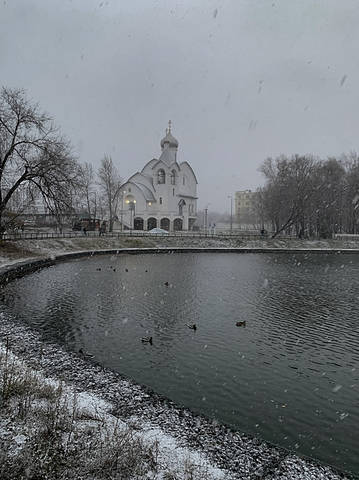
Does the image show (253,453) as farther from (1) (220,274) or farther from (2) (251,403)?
(1) (220,274)

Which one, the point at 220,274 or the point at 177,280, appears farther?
the point at 220,274

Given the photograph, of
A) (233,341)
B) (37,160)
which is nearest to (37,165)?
(37,160)

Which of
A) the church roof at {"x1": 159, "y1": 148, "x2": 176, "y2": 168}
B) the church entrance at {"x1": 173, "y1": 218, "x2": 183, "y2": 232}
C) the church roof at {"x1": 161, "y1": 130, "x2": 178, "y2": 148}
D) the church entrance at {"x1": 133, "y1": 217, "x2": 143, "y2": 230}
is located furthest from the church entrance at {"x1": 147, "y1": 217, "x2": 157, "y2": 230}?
the church roof at {"x1": 161, "y1": 130, "x2": 178, "y2": 148}

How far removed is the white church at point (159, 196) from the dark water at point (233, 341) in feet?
159

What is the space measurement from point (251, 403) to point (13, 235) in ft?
105

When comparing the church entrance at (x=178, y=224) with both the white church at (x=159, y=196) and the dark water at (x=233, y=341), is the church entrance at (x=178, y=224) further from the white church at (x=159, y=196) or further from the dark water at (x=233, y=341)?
the dark water at (x=233, y=341)

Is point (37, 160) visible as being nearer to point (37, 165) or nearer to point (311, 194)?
point (37, 165)

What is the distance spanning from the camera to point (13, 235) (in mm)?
34812

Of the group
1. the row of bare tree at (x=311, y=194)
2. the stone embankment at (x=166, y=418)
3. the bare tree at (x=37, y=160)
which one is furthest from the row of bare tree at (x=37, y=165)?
the row of bare tree at (x=311, y=194)

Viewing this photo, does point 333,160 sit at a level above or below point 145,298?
above

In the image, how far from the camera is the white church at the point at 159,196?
236ft

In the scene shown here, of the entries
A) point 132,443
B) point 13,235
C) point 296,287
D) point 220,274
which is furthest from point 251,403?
point 13,235

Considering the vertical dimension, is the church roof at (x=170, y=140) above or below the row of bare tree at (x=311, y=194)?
above

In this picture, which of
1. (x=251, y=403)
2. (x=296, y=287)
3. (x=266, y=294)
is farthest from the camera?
(x=296, y=287)
